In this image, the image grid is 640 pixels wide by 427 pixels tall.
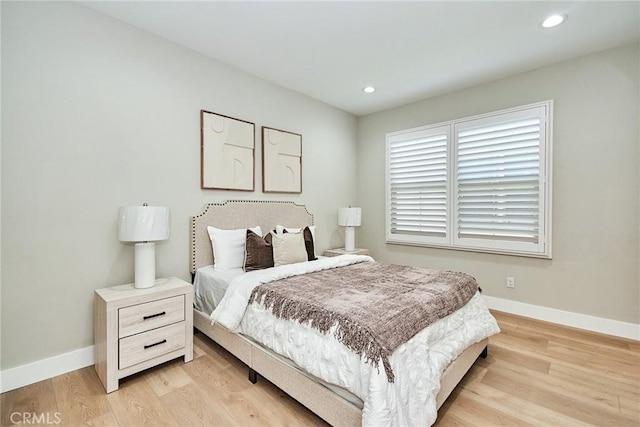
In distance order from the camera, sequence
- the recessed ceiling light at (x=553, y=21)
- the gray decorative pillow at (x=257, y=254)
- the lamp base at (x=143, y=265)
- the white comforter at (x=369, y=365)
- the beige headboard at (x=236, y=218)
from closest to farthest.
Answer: the white comforter at (x=369, y=365) < the lamp base at (x=143, y=265) < the recessed ceiling light at (x=553, y=21) < the gray decorative pillow at (x=257, y=254) < the beige headboard at (x=236, y=218)

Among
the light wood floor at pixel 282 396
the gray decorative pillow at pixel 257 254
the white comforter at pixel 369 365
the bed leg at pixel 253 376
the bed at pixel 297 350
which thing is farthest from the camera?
the gray decorative pillow at pixel 257 254

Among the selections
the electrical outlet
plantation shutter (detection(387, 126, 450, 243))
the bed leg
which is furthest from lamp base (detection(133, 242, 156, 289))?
the electrical outlet

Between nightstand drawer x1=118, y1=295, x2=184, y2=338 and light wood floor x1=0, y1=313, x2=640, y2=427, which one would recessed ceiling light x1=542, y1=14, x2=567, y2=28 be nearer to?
light wood floor x1=0, y1=313, x2=640, y2=427

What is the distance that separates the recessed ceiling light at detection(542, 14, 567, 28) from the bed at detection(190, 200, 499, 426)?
90.2 inches

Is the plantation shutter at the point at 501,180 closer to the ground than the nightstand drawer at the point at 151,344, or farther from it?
farther from it

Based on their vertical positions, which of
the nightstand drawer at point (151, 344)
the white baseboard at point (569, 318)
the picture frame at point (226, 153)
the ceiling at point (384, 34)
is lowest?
the white baseboard at point (569, 318)

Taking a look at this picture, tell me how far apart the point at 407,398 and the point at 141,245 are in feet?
6.74

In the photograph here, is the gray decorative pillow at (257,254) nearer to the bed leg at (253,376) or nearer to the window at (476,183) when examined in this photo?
the bed leg at (253,376)

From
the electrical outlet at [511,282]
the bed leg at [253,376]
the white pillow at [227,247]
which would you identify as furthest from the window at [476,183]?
the bed leg at [253,376]

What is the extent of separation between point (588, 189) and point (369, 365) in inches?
120

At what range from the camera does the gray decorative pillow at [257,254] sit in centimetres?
274

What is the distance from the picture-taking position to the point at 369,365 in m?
1.35

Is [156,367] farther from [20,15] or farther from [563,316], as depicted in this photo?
[563,316]

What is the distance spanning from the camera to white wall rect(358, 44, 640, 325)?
2740 millimetres
